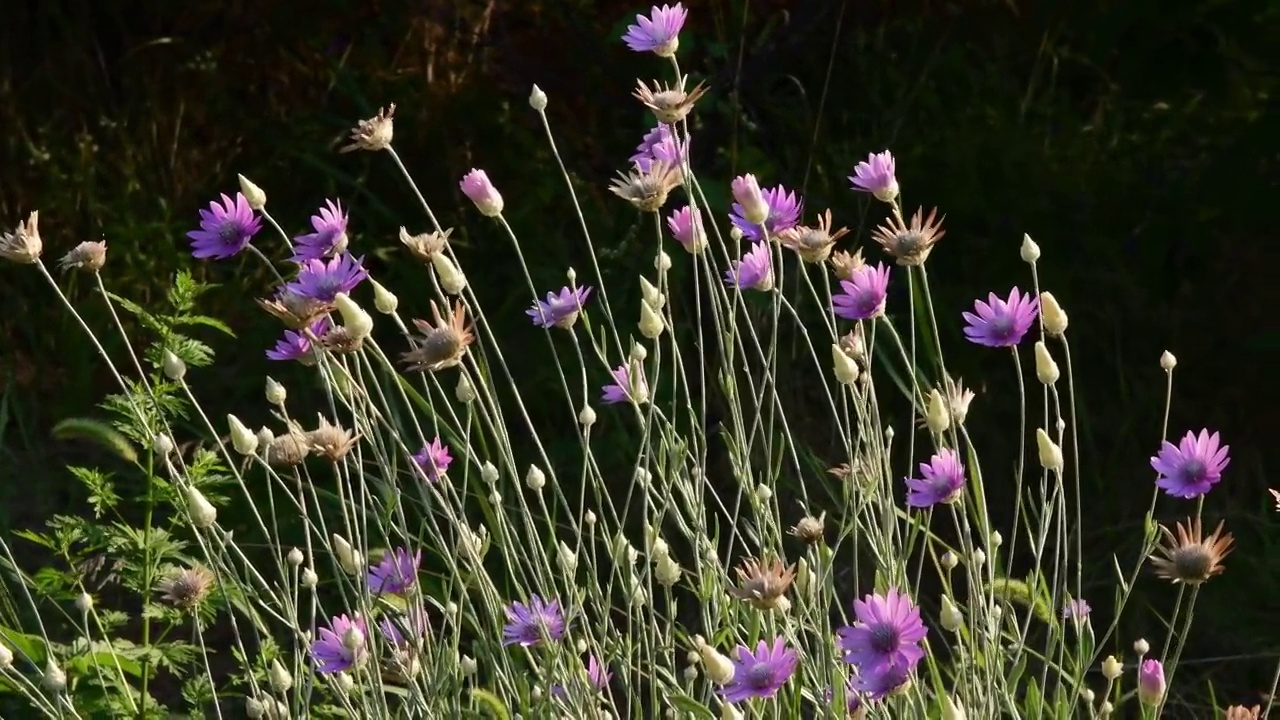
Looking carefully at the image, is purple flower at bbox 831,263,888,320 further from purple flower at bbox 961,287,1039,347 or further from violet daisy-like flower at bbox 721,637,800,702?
violet daisy-like flower at bbox 721,637,800,702

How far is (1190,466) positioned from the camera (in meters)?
1.37

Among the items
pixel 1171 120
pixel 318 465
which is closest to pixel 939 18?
pixel 1171 120

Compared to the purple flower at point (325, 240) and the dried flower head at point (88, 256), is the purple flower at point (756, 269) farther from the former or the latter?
the dried flower head at point (88, 256)

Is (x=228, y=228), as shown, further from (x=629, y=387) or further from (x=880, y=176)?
(x=880, y=176)

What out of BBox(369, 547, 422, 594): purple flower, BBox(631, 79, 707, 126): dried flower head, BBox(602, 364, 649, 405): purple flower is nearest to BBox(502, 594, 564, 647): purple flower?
BBox(369, 547, 422, 594): purple flower

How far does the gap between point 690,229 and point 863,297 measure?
22 centimetres

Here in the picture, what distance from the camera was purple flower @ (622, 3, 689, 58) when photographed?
150 cm

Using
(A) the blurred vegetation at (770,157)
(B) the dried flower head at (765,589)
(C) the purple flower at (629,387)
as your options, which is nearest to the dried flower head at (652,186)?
(C) the purple flower at (629,387)

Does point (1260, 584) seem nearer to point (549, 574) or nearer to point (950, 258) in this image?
point (950, 258)

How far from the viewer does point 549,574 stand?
148 centimetres

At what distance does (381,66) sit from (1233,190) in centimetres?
213

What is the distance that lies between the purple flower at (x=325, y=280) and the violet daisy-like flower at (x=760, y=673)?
41 centimetres

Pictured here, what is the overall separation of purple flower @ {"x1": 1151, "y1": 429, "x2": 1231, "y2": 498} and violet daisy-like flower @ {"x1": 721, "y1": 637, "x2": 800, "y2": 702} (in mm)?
343

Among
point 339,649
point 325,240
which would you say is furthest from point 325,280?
point 339,649
